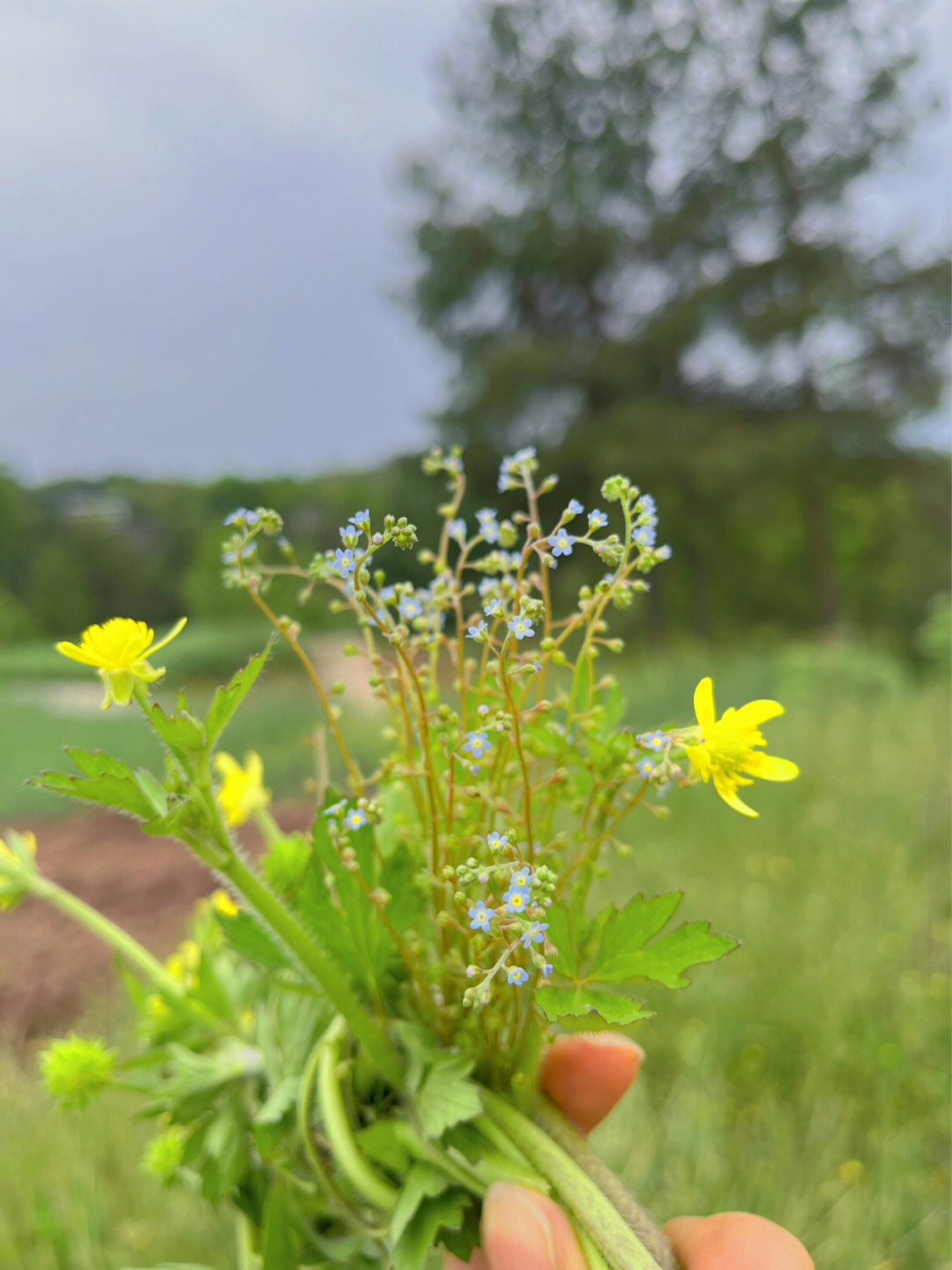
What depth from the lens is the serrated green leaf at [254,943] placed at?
310 millimetres

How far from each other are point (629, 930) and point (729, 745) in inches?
3.0

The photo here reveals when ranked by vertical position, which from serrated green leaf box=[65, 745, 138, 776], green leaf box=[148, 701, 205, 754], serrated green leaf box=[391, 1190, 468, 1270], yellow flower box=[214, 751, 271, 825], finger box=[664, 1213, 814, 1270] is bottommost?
finger box=[664, 1213, 814, 1270]

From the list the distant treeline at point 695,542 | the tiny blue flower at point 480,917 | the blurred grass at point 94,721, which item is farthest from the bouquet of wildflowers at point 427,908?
the distant treeline at point 695,542

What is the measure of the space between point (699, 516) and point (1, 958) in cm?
414

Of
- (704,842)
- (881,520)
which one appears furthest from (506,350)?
(704,842)

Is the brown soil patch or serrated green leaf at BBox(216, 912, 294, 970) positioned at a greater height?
serrated green leaf at BBox(216, 912, 294, 970)

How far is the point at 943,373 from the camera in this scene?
5.02 m

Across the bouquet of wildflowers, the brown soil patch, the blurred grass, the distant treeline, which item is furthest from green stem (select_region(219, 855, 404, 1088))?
the distant treeline

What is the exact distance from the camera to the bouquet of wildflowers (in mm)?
254

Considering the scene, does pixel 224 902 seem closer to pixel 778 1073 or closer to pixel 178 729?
pixel 178 729

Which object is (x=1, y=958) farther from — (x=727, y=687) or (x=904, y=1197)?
(x=727, y=687)

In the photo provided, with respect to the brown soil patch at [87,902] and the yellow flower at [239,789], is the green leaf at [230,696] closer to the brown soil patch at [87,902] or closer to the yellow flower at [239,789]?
the yellow flower at [239,789]

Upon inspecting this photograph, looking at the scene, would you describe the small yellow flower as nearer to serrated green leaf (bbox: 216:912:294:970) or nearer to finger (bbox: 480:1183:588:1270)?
serrated green leaf (bbox: 216:912:294:970)

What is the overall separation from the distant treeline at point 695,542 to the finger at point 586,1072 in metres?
1.78
